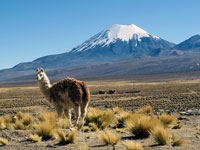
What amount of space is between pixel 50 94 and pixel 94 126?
175 centimetres

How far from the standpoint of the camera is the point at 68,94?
9.12m

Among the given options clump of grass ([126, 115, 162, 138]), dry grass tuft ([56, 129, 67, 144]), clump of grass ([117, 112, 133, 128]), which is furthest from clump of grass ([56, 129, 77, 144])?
clump of grass ([117, 112, 133, 128])

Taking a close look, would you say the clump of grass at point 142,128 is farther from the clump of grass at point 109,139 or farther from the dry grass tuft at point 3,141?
the dry grass tuft at point 3,141

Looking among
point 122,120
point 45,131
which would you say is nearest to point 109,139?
point 45,131

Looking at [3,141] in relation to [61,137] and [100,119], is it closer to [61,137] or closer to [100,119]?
[61,137]

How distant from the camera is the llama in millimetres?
9086

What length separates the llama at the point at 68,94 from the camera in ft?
29.8

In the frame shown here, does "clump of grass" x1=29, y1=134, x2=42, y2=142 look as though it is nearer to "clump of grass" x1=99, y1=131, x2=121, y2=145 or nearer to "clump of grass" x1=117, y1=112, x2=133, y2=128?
"clump of grass" x1=99, y1=131, x2=121, y2=145

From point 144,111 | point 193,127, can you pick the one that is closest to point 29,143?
point 193,127

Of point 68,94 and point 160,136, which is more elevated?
point 68,94

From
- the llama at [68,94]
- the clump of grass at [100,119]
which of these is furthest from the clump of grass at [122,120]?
the llama at [68,94]

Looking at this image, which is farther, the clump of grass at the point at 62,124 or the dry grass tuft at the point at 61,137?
the clump of grass at the point at 62,124

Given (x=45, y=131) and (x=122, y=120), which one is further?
(x=122, y=120)

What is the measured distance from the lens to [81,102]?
9180 millimetres
